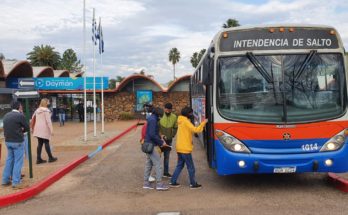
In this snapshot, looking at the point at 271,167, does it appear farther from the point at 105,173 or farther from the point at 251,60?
the point at 105,173

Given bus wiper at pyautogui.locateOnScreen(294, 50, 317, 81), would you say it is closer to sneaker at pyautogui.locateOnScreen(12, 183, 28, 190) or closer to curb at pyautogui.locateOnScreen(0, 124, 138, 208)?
curb at pyautogui.locateOnScreen(0, 124, 138, 208)

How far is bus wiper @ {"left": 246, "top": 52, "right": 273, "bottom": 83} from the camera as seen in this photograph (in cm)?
786

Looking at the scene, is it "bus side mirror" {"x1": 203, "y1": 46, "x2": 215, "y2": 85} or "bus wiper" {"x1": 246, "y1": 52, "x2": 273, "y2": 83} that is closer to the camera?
"bus wiper" {"x1": 246, "y1": 52, "x2": 273, "y2": 83}

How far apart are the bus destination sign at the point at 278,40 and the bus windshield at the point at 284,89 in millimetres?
175

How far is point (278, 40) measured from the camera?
8.02m

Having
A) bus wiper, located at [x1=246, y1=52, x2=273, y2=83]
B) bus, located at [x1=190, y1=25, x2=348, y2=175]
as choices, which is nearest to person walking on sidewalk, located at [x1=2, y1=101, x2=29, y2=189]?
bus, located at [x1=190, y1=25, x2=348, y2=175]

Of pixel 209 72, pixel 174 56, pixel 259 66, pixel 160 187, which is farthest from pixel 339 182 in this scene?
pixel 174 56

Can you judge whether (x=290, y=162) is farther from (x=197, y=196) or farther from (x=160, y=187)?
(x=160, y=187)

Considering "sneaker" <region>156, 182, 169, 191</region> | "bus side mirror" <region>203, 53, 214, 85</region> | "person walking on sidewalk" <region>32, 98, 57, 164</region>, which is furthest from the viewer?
"person walking on sidewalk" <region>32, 98, 57, 164</region>

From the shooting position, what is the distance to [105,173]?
10.9 m

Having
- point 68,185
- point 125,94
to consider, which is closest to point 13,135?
point 68,185

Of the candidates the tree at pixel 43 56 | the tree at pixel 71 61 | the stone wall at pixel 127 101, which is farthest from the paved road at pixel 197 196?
the tree at pixel 71 61

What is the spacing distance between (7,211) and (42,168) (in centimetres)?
369

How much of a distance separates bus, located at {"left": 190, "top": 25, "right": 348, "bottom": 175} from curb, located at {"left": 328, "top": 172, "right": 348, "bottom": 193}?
19.0 inches
